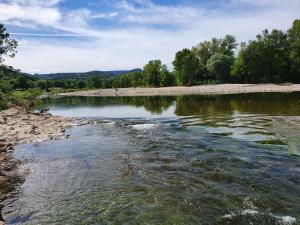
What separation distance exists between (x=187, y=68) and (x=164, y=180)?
111549 mm

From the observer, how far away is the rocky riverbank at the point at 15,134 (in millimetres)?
17111

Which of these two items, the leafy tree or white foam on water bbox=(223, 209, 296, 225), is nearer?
white foam on water bbox=(223, 209, 296, 225)

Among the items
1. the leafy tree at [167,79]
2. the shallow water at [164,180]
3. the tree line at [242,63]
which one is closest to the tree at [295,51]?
the tree line at [242,63]

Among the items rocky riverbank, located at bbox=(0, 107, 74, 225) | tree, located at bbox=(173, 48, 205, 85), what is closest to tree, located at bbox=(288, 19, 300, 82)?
tree, located at bbox=(173, 48, 205, 85)

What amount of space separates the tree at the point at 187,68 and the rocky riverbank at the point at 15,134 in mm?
89283

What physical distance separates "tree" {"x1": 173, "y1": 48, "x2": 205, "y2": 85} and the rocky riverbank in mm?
89283

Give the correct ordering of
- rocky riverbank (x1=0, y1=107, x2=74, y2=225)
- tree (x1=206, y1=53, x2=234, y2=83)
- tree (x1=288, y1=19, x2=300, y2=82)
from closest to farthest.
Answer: rocky riverbank (x1=0, y1=107, x2=74, y2=225)
tree (x1=288, y1=19, x2=300, y2=82)
tree (x1=206, y1=53, x2=234, y2=83)

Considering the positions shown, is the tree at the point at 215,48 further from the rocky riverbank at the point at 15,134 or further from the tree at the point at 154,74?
the rocky riverbank at the point at 15,134

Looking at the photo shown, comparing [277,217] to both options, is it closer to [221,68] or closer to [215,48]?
[221,68]

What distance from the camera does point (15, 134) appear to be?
92.2ft

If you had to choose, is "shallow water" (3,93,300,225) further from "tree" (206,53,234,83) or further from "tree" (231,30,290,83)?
"tree" (206,53,234,83)

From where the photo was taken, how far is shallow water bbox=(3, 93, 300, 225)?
1157cm

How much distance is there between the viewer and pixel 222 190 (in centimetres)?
1340

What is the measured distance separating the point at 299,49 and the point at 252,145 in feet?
304
